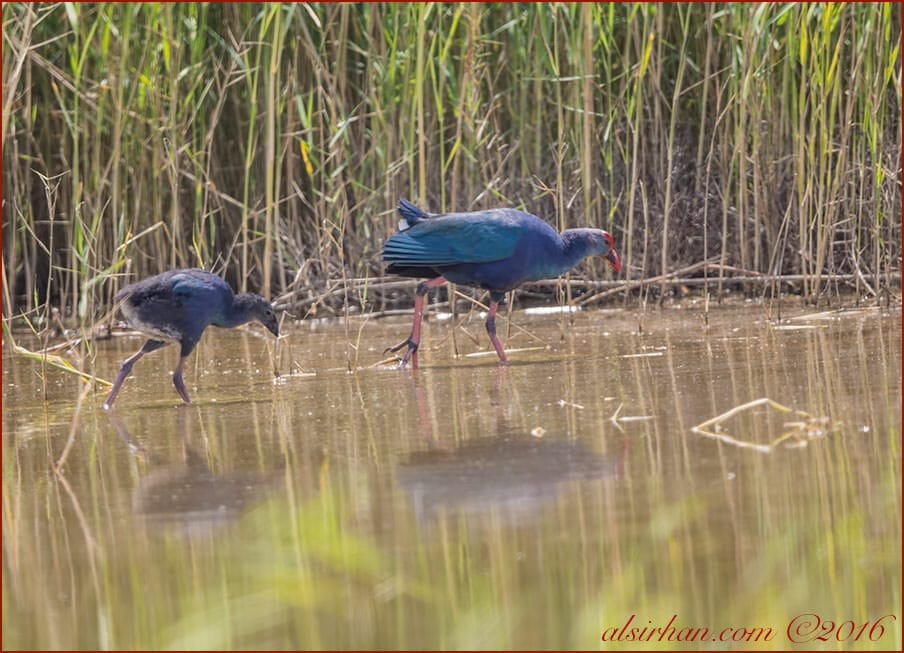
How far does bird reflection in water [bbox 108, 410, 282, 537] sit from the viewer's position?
13.0ft

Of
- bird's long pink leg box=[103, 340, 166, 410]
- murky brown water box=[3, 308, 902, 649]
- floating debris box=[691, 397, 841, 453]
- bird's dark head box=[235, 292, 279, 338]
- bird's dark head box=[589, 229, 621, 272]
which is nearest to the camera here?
murky brown water box=[3, 308, 902, 649]

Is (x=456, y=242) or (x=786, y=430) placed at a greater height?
(x=456, y=242)

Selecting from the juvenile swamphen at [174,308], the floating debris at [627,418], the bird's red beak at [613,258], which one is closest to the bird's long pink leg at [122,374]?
the juvenile swamphen at [174,308]

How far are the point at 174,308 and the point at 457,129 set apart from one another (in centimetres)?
262

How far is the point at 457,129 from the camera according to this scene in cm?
832

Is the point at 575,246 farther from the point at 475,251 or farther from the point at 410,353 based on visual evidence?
the point at 410,353

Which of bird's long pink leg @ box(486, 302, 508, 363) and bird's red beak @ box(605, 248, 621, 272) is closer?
bird's long pink leg @ box(486, 302, 508, 363)

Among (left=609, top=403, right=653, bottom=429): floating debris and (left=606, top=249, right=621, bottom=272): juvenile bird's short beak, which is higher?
(left=606, top=249, right=621, bottom=272): juvenile bird's short beak

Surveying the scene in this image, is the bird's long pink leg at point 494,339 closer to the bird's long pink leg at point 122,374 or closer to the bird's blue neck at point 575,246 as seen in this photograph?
the bird's blue neck at point 575,246

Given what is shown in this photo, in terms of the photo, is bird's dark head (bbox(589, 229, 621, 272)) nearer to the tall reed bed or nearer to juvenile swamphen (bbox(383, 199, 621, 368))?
juvenile swamphen (bbox(383, 199, 621, 368))

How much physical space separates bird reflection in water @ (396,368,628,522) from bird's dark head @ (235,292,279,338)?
192 cm

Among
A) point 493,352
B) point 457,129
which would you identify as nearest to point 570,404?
point 493,352

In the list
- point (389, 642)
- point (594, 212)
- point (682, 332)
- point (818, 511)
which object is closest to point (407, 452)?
point (818, 511)

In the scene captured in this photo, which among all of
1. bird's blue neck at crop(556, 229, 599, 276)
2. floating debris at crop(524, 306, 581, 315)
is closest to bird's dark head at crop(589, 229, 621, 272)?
bird's blue neck at crop(556, 229, 599, 276)
